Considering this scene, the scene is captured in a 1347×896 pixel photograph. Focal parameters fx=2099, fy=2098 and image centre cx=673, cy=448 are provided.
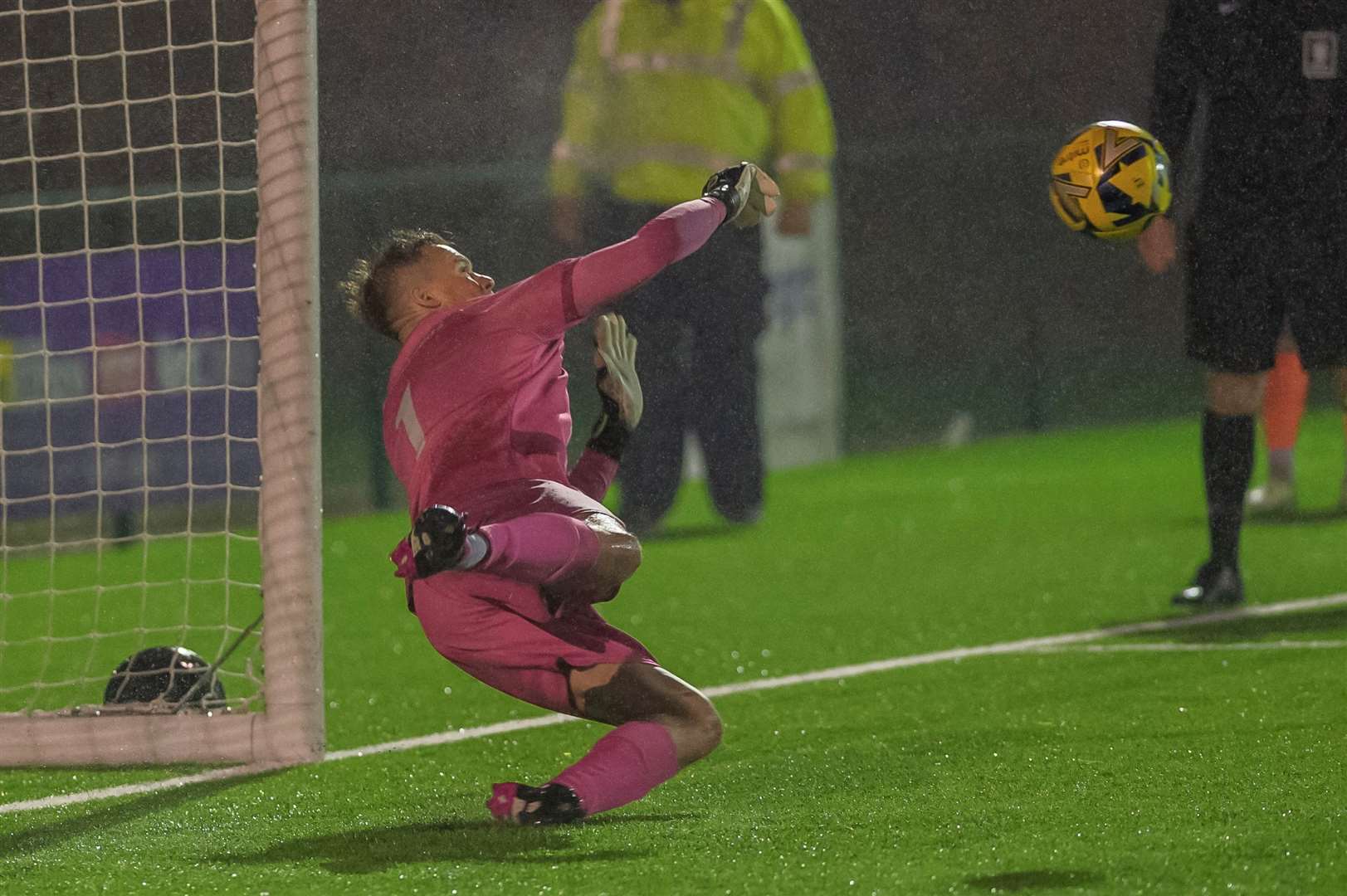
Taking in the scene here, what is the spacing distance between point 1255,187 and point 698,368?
343 centimetres

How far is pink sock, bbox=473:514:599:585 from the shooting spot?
9.36ft

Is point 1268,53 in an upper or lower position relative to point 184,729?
upper

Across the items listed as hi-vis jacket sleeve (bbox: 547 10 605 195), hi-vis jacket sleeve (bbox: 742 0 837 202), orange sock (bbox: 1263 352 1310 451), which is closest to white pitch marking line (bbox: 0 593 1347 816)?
orange sock (bbox: 1263 352 1310 451)

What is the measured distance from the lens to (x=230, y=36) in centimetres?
755

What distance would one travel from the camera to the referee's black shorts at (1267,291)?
516cm

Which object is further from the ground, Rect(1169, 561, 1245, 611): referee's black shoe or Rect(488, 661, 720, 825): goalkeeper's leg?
Rect(488, 661, 720, 825): goalkeeper's leg

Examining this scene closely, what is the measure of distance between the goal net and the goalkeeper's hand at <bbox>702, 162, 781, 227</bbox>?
773mm

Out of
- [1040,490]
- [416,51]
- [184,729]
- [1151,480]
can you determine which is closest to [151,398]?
[416,51]

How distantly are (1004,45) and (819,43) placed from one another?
114 centimetres

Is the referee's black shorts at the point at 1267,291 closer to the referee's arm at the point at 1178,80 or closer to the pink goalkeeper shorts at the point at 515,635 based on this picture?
the referee's arm at the point at 1178,80

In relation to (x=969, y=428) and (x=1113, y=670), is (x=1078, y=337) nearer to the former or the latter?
(x=969, y=428)

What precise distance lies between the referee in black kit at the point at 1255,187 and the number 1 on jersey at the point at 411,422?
99.4 inches

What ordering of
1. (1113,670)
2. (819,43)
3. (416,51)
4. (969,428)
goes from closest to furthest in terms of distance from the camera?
1. (1113,670)
2. (416,51)
3. (819,43)
4. (969,428)

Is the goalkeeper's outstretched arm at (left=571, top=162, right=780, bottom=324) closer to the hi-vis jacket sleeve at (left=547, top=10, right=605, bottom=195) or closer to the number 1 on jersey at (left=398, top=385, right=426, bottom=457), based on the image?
the number 1 on jersey at (left=398, top=385, right=426, bottom=457)
